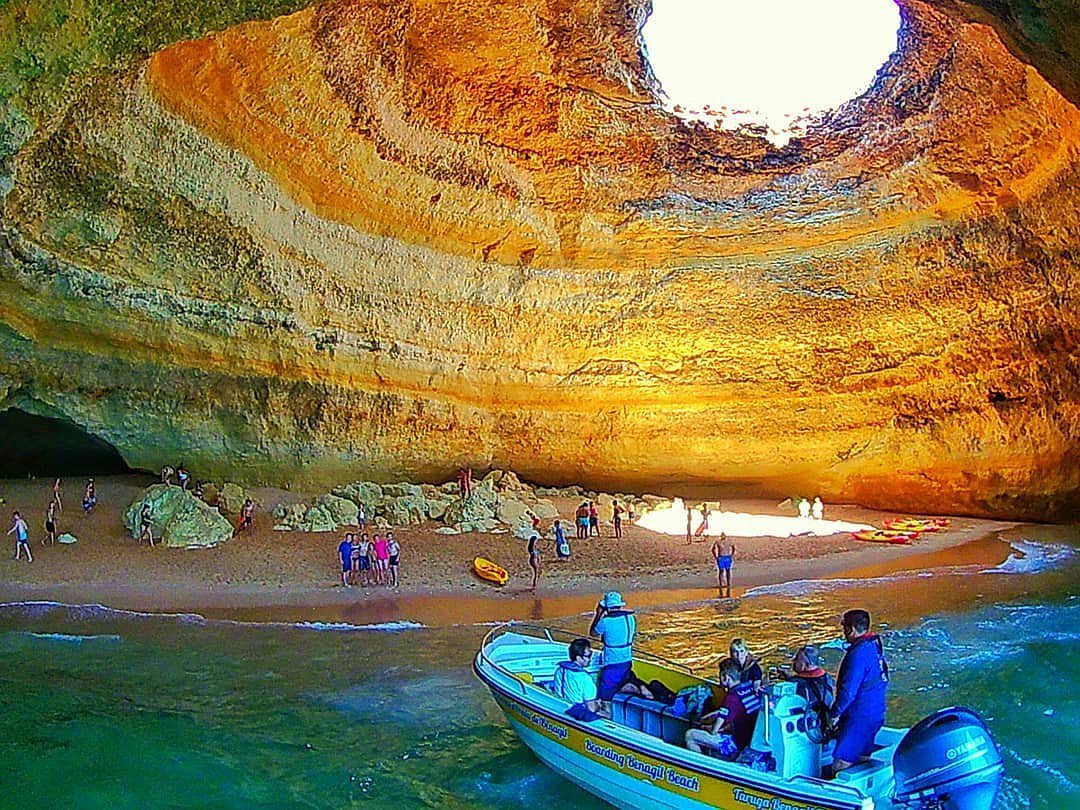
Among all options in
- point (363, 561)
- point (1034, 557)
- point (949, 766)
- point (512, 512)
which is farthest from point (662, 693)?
point (1034, 557)

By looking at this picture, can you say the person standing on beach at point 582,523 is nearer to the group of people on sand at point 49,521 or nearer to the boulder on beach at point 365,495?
the boulder on beach at point 365,495

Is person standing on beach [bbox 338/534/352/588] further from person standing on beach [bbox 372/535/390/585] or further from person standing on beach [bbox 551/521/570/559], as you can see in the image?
person standing on beach [bbox 551/521/570/559]

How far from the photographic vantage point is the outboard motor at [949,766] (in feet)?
22.2

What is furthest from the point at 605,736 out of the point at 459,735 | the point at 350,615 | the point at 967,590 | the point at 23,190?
the point at 23,190

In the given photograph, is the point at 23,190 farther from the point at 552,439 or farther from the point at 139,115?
the point at 552,439

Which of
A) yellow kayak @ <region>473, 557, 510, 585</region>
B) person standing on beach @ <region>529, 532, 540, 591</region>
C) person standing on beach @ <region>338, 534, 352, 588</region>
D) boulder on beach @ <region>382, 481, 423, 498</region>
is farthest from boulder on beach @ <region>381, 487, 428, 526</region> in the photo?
person standing on beach @ <region>529, 532, 540, 591</region>

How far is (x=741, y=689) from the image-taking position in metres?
7.79

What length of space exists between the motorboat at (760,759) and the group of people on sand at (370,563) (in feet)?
27.8

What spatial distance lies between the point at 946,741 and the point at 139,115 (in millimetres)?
16214

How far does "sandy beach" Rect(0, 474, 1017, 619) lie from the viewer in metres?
16.6

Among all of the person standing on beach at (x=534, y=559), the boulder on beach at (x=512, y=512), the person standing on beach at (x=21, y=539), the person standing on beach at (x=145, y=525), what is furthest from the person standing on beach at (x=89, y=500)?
the person standing on beach at (x=534, y=559)

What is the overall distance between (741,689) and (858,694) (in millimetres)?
973

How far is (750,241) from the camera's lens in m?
23.2

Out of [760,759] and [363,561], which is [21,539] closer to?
[363,561]
